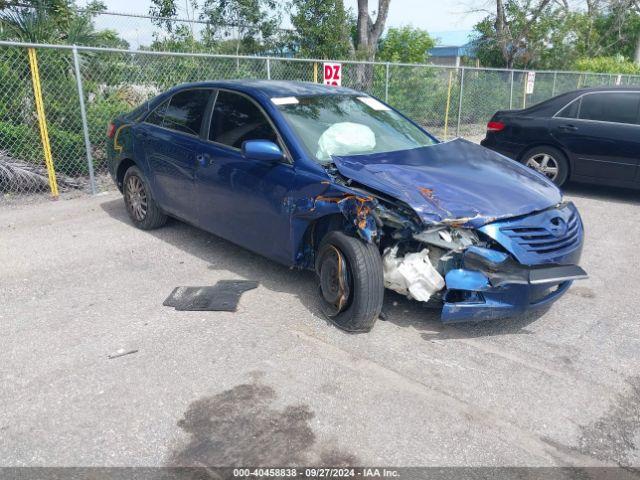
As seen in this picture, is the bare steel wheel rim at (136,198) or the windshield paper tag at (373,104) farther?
the bare steel wheel rim at (136,198)

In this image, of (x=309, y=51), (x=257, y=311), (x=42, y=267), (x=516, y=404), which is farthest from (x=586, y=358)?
(x=309, y=51)

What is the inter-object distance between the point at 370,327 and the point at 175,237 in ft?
9.84

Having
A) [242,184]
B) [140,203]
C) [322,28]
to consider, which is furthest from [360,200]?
[322,28]

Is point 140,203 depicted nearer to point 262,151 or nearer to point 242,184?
point 242,184

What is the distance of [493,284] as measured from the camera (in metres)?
3.64

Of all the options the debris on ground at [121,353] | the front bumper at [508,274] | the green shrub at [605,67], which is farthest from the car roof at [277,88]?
the green shrub at [605,67]

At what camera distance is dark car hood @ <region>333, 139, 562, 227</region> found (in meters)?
3.69

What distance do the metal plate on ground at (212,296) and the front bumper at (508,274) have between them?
173cm

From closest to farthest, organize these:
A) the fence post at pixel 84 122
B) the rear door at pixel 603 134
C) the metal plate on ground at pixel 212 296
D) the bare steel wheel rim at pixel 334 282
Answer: the bare steel wheel rim at pixel 334 282, the metal plate on ground at pixel 212 296, the fence post at pixel 84 122, the rear door at pixel 603 134

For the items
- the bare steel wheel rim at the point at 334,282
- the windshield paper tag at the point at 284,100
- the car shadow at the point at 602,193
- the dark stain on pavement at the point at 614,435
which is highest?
the windshield paper tag at the point at 284,100

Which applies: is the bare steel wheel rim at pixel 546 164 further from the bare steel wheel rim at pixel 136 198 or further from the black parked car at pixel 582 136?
the bare steel wheel rim at pixel 136 198

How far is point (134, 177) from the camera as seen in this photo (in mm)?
6293

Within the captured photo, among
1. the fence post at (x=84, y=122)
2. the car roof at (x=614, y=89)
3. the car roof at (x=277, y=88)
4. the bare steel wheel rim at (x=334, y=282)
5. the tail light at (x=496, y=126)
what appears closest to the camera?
the bare steel wheel rim at (x=334, y=282)

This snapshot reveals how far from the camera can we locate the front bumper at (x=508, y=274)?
3.64 meters
